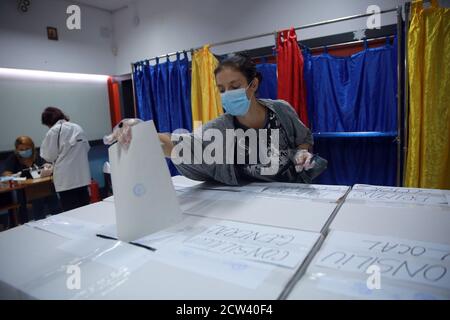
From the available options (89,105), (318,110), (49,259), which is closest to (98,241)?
(49,259)

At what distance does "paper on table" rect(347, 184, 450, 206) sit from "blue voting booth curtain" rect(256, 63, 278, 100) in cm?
150

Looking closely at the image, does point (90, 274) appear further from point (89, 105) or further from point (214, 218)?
point (89, 105)

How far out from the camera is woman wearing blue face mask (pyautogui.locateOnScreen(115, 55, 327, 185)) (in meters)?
1.13

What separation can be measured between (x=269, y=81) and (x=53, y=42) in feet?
8.89

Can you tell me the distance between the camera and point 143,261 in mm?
562

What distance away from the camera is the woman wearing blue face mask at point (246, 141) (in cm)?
113

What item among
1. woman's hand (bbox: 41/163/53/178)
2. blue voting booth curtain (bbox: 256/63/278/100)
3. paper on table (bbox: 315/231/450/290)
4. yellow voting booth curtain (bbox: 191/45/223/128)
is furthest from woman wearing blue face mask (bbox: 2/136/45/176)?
paper on table (bbox: 315/231/450/290)

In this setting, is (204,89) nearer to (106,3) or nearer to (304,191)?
(304,191)

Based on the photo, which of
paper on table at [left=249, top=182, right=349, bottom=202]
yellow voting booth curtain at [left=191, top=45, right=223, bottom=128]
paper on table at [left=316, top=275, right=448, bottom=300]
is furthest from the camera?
yellow voting booth curtain at [left=191, top=45, right=223, bottom=128]

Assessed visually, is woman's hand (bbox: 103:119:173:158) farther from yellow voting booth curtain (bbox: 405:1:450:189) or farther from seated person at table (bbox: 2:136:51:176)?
seated person at table (bbox: 2:136:51:176)

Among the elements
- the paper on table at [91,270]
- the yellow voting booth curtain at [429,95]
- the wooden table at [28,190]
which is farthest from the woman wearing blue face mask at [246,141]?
the wooden table at [28,190]

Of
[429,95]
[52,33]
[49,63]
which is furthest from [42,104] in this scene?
[429,95]

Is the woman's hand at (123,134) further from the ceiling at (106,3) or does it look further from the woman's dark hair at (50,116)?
the ceiling at (106,3)

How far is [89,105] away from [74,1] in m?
1.24
